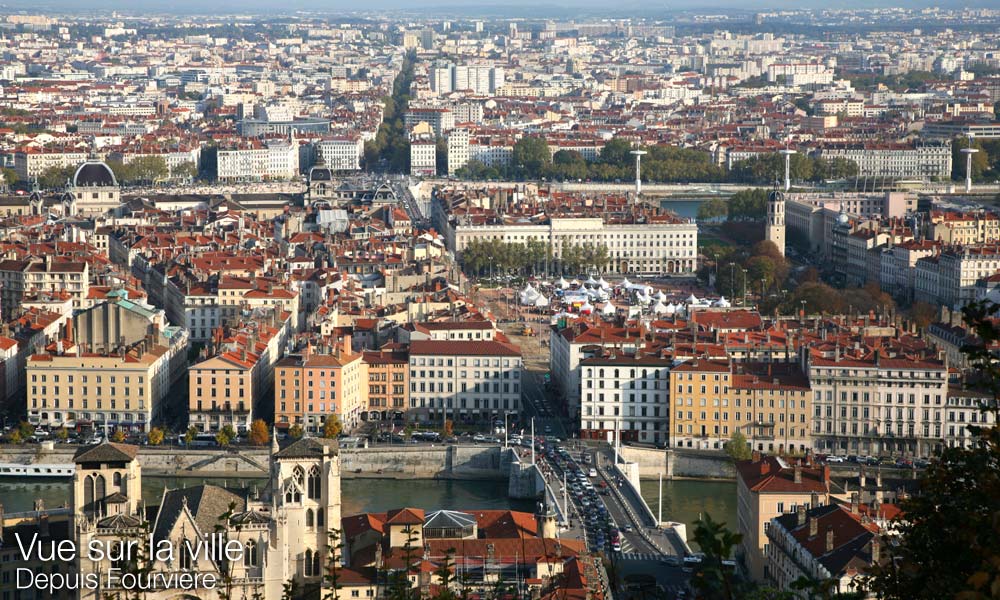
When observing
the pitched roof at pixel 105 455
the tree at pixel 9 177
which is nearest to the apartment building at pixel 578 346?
the pitched roof at pixel 105 455

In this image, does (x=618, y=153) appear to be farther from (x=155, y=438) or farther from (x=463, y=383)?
(x=155, y=438)

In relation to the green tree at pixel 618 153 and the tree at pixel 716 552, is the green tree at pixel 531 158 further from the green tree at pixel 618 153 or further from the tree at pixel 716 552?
the tree at pixel 716 552

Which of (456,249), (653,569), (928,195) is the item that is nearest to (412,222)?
(456,249)

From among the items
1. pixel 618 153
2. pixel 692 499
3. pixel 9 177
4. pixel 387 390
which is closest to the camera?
pixel 692 499

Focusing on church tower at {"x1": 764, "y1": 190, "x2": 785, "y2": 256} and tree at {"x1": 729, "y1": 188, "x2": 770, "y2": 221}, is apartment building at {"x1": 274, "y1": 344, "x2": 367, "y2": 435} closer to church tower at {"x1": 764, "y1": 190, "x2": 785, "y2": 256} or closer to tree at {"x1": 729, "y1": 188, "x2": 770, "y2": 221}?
church tower at {"x1": 764, "y1": 190, "x2": 785, "y2": 256}

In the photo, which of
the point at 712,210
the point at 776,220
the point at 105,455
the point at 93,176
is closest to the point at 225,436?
the point at 105,455

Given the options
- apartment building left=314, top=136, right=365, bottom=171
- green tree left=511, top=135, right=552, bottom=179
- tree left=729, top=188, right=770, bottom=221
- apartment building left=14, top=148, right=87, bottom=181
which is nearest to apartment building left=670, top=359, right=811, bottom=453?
tree left=729, top=188, right=770, bottom=221
